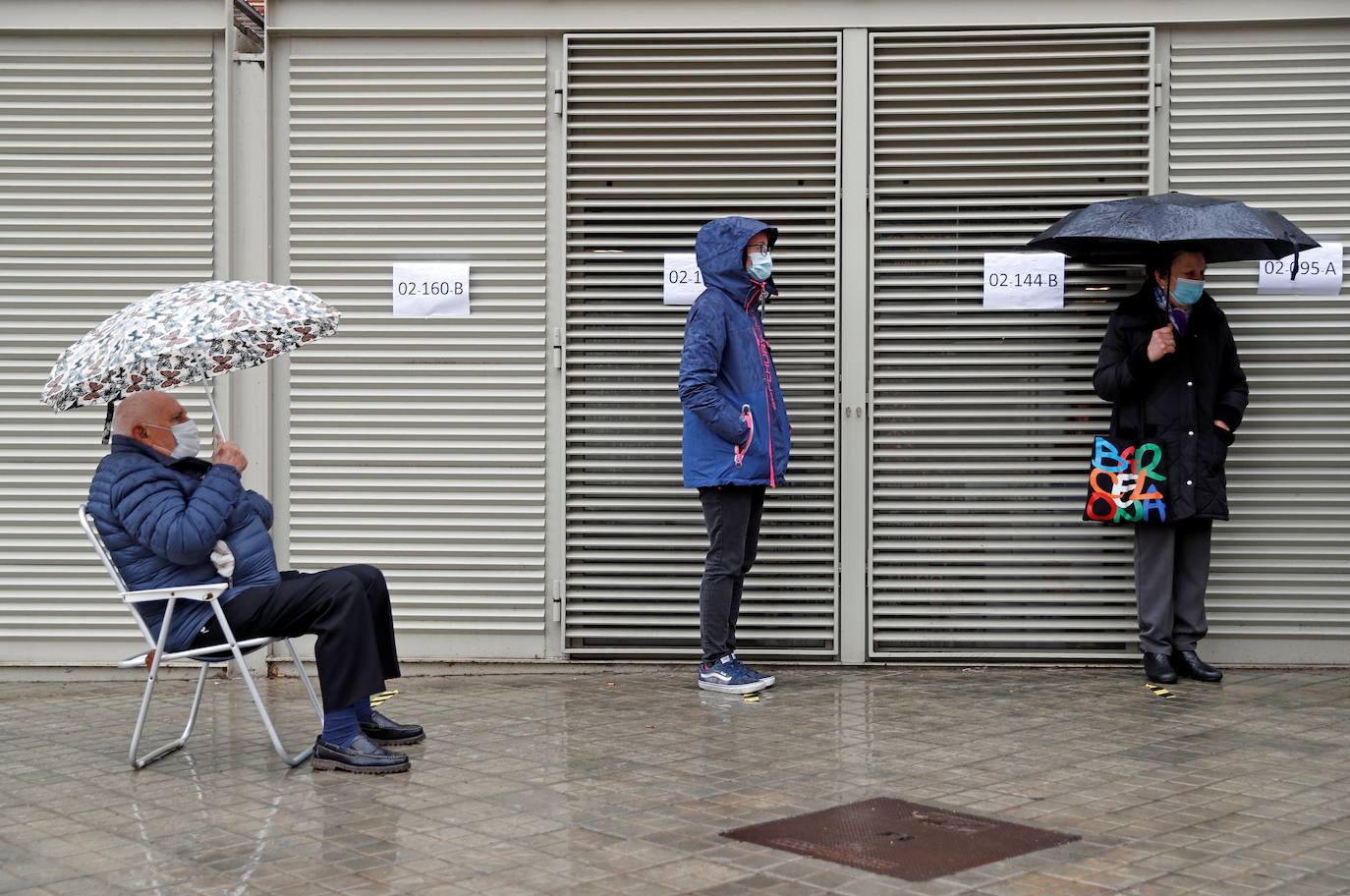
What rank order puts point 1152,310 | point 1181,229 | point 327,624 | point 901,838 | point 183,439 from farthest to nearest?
point 1152,310 → point 1181,229 → point 183,439 → point 327,624 → point 901,838

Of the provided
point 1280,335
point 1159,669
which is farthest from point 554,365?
point 1280,335

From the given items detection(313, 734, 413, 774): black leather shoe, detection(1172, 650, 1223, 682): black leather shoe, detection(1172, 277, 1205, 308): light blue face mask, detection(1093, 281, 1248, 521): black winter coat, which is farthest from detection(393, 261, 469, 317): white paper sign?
detection(1172, 650, 1223, 682): black leather shoe

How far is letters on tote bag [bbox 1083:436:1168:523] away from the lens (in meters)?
7.49

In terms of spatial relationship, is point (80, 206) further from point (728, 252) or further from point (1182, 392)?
point (1182, 392)

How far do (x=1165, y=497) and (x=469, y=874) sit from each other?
4.36 meters

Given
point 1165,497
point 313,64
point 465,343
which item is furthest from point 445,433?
point 1165,497

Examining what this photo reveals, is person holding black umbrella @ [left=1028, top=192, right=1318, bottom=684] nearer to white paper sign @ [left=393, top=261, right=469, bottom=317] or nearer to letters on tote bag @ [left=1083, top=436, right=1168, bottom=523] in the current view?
letters on tote bag @ [left=1083, top=436, right=1168, bottom=523]

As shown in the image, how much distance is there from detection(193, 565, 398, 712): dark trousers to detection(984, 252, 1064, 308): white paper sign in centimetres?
387

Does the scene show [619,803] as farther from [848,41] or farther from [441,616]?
[848,41]

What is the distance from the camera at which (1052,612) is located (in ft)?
26.3

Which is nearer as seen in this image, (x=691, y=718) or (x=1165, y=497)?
(x=691, y=718)

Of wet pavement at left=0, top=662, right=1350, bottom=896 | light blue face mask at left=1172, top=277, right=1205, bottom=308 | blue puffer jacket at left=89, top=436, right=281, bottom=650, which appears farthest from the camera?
light blue face mask at left=1172, top=277, right=1205, bottom=308

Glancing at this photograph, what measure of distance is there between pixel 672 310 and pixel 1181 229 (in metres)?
2.63

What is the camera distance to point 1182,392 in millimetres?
7512
